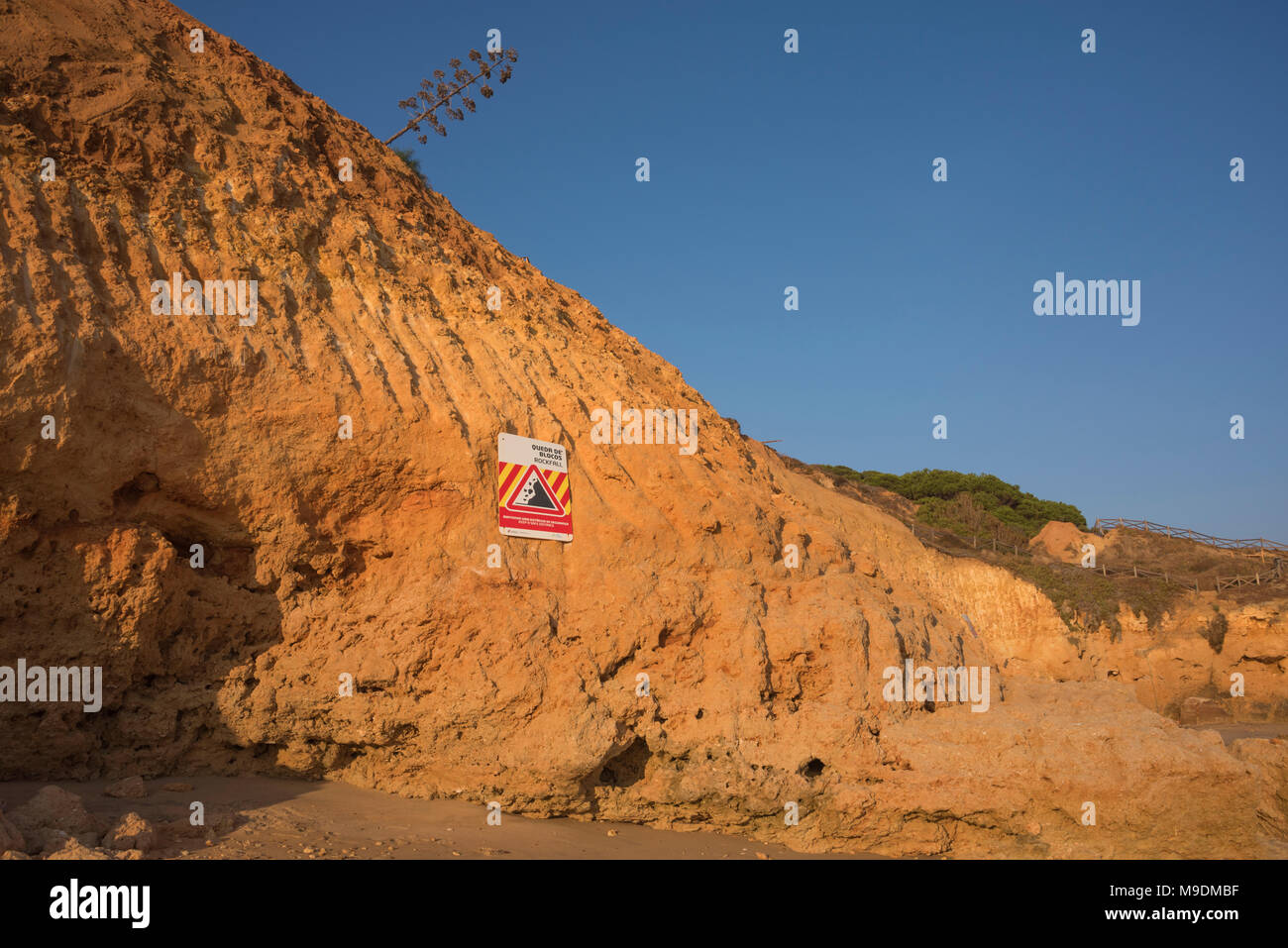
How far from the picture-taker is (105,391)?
6.97 m

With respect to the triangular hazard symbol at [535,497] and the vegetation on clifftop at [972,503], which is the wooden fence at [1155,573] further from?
the triangular hazard symbol at [535,497]

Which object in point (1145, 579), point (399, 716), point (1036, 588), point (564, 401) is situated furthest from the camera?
point (1145, 579)

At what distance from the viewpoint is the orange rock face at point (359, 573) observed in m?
7.09

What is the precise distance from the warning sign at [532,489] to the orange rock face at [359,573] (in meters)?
0.14

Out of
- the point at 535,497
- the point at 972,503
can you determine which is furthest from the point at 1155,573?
the point at 535,497

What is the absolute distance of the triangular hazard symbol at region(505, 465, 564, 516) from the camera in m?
8.79

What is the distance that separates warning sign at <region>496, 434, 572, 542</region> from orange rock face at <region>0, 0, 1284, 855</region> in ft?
0.47

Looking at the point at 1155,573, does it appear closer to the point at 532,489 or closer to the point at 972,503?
the point at 972,503

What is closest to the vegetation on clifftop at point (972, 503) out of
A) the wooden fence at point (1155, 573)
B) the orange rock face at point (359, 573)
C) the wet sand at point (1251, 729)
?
the wooden fence at point (1155, 573)

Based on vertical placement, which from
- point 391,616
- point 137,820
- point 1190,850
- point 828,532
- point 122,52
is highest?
point 122,52

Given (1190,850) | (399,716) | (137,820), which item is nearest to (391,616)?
(399,716)

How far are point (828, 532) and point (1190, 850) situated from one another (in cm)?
503

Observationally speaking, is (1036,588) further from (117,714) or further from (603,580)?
(117,714)

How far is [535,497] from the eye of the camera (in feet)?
29.3
